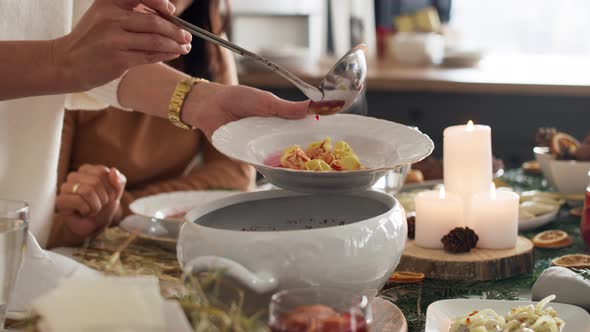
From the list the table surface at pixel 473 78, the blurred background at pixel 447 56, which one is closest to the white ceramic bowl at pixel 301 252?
the blurred background at pixel 447 56

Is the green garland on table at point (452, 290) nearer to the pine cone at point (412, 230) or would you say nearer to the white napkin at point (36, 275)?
the pine cone at point (412, 230)

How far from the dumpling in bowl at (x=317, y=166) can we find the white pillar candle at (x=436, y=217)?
34cm

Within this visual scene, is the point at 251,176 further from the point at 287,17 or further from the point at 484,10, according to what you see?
the point at 484,10

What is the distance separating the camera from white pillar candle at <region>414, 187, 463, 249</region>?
132 cm

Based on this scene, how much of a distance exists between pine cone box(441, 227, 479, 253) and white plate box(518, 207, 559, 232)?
0.24 m

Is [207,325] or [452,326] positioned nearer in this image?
[207,325]

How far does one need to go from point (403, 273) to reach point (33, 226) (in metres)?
0.56

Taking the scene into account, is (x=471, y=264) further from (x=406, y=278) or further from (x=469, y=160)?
(x=469, y=160)

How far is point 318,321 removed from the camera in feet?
2.32

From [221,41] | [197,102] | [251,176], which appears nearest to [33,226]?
[197,102]

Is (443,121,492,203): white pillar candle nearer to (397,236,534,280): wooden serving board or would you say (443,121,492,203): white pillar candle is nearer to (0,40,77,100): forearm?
(397,236,534,280): wooden serving board

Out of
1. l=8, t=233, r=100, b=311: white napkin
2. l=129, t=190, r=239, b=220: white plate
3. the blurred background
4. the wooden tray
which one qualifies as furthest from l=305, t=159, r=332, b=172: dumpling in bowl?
the blurred background

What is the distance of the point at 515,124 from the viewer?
3580 mm

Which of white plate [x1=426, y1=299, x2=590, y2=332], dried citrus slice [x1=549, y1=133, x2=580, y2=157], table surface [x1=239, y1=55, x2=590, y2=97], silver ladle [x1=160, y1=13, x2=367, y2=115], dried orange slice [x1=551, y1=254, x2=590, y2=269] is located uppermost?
silver ladle [x1=160, y1=13, x2=367, y2=115]
